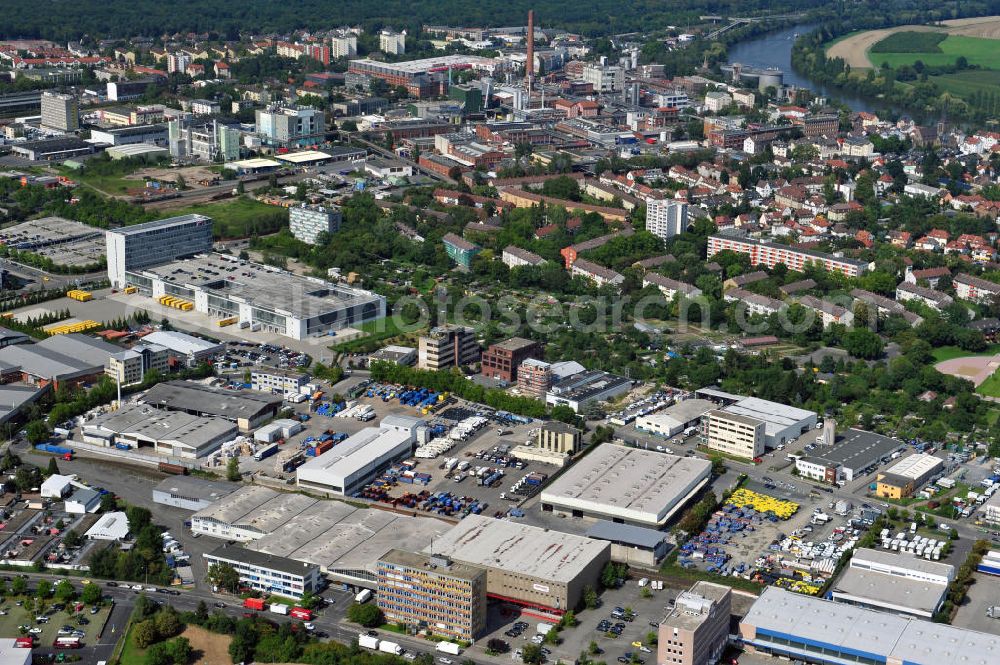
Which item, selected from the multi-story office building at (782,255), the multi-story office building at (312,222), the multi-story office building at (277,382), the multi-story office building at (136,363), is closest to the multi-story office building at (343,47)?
the multi-story office building at (312,222)

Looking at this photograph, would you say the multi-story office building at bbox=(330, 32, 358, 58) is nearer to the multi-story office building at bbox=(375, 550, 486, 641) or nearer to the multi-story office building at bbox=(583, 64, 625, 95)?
the multi-story office building at bbox=(583, 64, 625, 95)

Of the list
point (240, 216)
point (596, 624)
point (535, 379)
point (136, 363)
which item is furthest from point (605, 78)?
point (596, 624)

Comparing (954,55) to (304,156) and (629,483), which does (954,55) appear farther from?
(629,483)

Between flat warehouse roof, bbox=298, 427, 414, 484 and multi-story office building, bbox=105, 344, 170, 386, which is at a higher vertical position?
multi-story office building, bbox=105, 344, 170, 386

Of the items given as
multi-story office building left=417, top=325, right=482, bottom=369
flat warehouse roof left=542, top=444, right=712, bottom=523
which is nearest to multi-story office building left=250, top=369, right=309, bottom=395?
multi-story office building left=417, top=325, right=482, bottom=369

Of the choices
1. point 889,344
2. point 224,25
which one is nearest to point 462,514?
point 889,344

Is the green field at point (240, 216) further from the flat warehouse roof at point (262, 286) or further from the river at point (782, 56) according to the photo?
the river at point (782, 56)
